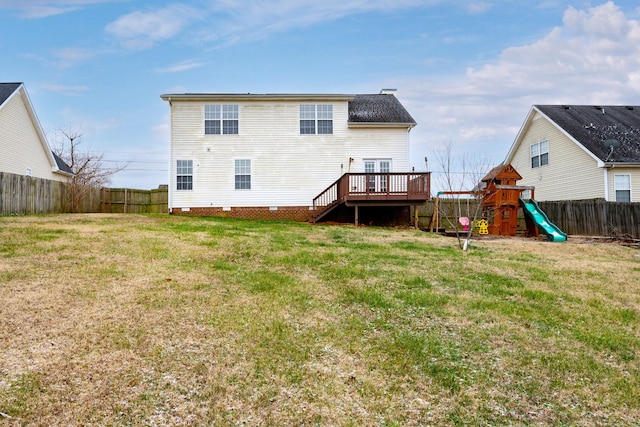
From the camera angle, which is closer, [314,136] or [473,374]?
[473,374]

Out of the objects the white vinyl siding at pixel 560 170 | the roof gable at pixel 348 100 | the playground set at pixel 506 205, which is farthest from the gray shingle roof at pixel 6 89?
the white vinyl siding at pixel 560 170

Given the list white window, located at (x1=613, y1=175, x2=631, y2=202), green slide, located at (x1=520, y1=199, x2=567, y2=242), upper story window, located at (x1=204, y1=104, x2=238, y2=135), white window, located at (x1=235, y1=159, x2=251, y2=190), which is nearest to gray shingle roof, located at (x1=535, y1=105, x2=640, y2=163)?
white window, located at (x1=613, y1=175, x2=631, y2=202)

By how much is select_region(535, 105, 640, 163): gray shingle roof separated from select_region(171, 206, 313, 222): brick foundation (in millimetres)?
13361

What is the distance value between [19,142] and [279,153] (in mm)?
12814

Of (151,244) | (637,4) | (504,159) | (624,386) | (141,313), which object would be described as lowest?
(624,386)

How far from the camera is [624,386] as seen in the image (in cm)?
405

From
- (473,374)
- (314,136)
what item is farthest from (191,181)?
(473,374)

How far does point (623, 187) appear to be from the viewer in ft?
62.2

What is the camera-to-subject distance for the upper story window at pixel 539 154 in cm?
2238

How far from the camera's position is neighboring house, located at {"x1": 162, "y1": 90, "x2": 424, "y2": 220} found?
63.4 ft

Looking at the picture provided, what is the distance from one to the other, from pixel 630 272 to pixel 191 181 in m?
16.5

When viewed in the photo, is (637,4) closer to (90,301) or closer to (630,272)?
(630,272)

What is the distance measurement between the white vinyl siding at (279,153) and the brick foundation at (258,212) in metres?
0.23

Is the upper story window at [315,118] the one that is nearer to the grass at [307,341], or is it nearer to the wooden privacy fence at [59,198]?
the wooden privacy fence at [59,198]
